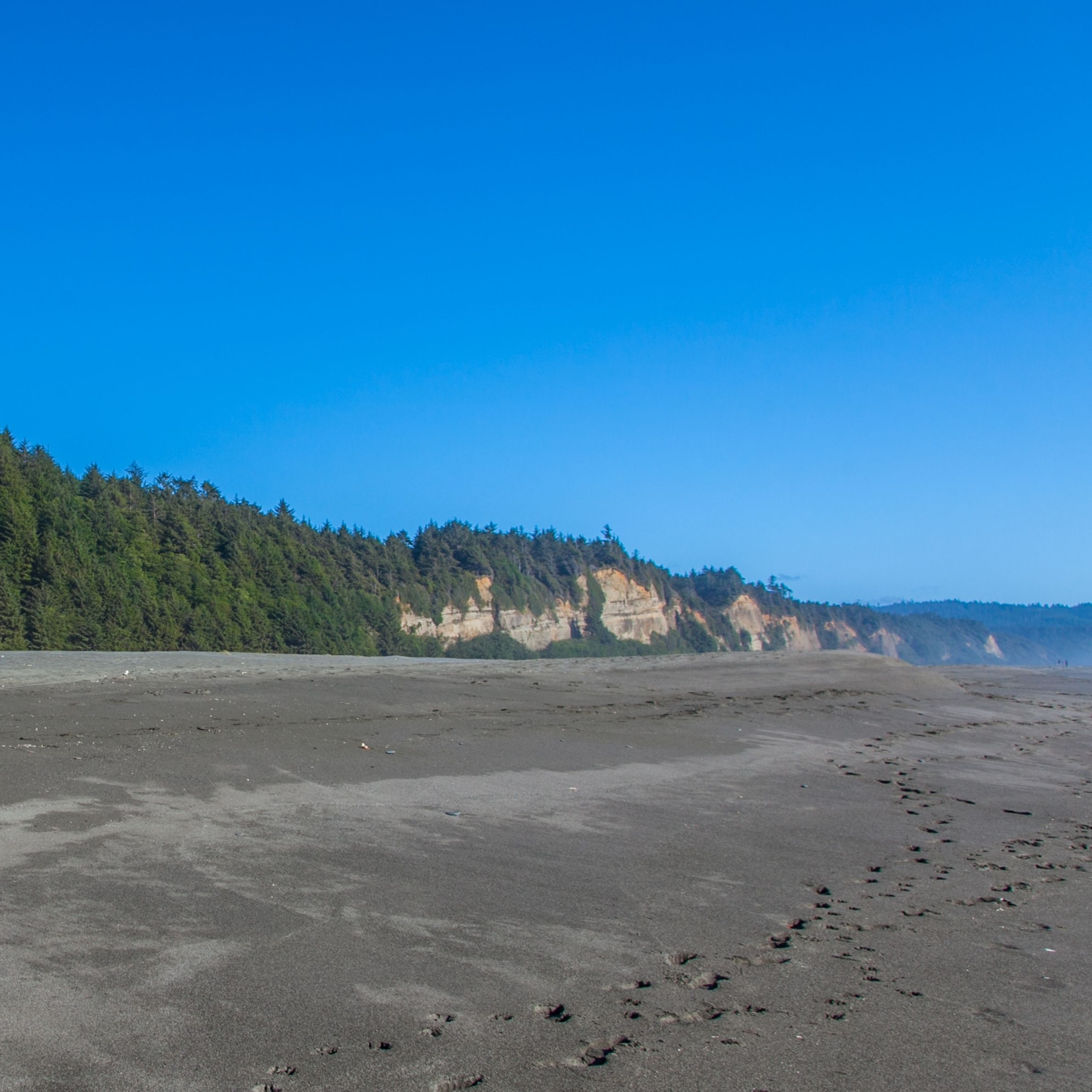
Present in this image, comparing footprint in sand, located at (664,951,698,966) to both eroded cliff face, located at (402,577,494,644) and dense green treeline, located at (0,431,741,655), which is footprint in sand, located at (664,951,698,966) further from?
eroded cliff face, located at (402,577,494,644)

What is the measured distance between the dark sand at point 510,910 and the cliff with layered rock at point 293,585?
38.3m

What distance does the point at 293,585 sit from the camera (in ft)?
214

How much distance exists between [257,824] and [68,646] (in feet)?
146

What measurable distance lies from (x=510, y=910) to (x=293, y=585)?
61.7 m

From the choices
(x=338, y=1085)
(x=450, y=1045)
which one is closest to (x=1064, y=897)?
(x=450, y=1045)

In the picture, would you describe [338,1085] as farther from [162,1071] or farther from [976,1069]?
[976,1069]

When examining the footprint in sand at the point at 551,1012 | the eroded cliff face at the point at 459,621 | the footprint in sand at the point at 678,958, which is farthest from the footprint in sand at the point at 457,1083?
the eroded cliff face at the point at 459,621

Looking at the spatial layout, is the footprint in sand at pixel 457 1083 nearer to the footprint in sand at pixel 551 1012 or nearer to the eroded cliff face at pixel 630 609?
the footprint in sand at pixel 551 1012

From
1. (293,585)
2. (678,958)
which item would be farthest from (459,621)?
(678,958)

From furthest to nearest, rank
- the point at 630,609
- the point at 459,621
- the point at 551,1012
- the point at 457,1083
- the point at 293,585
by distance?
the point at 630,609 < the point at 459,621 < the point at 293,585 < the point at 551,1012 < the point at 457,1083

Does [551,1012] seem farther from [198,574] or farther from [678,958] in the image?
[198,574]

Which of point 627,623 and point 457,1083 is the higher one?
point 627,623

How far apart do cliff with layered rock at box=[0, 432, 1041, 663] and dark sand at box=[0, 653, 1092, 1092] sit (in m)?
38.3

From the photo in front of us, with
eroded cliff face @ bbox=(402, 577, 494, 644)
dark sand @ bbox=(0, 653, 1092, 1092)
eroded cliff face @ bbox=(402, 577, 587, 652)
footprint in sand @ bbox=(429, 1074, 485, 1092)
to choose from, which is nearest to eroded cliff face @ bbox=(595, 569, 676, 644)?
eroded cliff face @ bbox=(402, 577, 587, 652)
